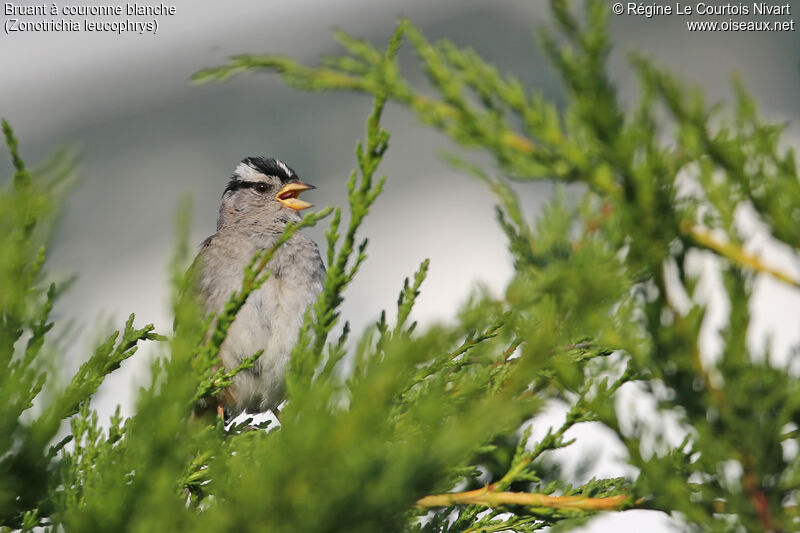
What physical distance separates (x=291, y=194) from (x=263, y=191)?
180 millimetres

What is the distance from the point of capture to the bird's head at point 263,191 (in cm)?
480

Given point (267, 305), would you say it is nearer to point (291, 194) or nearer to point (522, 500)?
point (291, 194)

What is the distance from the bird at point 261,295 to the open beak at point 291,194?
2 centimetres

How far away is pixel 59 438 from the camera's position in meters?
1.79

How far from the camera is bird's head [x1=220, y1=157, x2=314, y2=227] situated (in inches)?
189

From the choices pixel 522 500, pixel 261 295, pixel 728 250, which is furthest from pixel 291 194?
pixel 728 250

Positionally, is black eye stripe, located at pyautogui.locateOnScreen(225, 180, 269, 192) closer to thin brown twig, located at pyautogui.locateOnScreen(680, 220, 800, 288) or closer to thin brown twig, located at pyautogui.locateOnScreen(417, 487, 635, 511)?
thin brown twig, located at pyautogui.locateOnScreen(417, 487, 635, 511)

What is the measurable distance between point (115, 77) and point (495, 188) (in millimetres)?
7298

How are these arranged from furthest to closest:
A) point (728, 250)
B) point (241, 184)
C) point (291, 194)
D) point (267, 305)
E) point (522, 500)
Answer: point (241, 184) → point (291, 194) → point (267, 305) → point (522, 500) → point (728, 250)

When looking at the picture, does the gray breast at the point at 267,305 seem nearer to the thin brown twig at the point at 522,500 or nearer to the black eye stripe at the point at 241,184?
the black eye stripe at the point at 241,184

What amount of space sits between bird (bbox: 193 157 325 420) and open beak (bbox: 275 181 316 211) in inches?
0.8

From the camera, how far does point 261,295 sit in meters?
3.91

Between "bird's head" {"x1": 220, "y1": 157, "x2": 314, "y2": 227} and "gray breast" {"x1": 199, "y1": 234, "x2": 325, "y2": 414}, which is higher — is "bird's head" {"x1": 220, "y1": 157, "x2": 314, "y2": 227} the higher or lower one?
the higher one

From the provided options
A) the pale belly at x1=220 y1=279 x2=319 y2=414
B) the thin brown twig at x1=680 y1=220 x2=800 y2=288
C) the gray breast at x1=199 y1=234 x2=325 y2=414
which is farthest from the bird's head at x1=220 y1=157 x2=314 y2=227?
the thin brown twig at x1=680 y1=220 x2=800 y2=288
